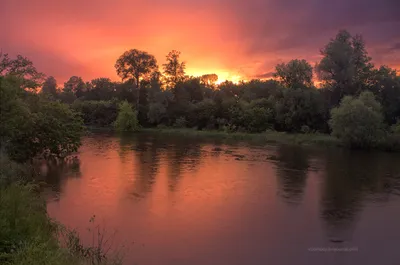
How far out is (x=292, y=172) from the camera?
31125 millimetres

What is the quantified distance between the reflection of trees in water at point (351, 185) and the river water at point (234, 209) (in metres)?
0.08

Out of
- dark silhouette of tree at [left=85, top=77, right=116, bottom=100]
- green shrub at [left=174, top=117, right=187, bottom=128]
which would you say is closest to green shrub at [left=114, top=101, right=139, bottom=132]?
green shrub at [left=174, top=117, right=187, bottom=128]

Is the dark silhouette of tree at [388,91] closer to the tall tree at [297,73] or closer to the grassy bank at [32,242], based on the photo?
the tall tree at [297,73]

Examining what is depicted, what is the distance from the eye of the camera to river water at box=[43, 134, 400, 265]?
14305mm

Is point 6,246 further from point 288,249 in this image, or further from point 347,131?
point 347,131

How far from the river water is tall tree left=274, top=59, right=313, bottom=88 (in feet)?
127

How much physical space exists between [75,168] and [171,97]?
189 ft

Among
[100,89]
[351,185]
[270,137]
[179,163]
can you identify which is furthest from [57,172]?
[100,89]

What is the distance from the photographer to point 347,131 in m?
49.2

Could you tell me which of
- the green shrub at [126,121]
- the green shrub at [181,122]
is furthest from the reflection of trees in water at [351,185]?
the green shrub at [126,121]

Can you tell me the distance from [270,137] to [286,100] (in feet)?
40.9

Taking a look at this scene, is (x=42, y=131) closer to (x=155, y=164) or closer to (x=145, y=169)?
(x=145, y=169)

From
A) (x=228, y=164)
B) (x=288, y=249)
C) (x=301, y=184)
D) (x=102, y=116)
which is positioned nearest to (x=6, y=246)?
(x=288, y=249)

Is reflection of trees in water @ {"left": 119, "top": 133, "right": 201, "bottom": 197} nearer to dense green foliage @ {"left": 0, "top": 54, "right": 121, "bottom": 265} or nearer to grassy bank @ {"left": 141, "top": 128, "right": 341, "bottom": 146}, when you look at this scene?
dense green foliage @ {"left": 0, "top": 54, "right": 121, "bottom": 265}
